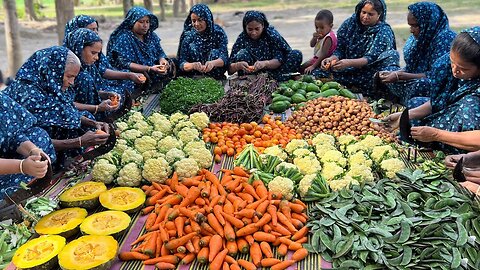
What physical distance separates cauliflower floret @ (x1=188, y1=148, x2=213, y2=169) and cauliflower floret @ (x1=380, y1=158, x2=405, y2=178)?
5.17 ft

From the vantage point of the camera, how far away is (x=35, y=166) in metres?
3.00

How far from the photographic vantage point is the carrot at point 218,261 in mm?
2648

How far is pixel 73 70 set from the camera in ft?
12.9

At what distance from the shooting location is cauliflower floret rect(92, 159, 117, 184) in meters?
3.67

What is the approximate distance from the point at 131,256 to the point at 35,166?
0.95m

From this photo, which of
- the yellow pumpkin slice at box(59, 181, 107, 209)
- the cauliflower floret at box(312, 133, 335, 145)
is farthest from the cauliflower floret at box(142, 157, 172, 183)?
the cauliflower floret at box(312, 133, 335, 145)

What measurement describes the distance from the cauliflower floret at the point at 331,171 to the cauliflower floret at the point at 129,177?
1.59 m

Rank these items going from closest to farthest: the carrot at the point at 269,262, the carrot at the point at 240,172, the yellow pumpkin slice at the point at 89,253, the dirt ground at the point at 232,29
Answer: the yellow pumpkin slice at the point at 89,253 < the carrot at the point at 269,262 < the carrot at the point at 240,172 < the dirt ground at the point at 232,29

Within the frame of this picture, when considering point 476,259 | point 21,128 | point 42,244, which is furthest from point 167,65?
point 476,259

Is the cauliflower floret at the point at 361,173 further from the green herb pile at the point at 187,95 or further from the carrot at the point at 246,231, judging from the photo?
the green herb pile at the point at 187,95

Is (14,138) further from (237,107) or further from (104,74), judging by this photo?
(237,107)

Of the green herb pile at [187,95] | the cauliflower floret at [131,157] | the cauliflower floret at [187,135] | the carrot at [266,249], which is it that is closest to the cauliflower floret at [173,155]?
the cauliflower floret at [131,157]

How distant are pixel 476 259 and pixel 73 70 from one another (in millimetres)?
3540

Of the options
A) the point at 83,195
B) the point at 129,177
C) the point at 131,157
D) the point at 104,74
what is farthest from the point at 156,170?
the point at 104,74
